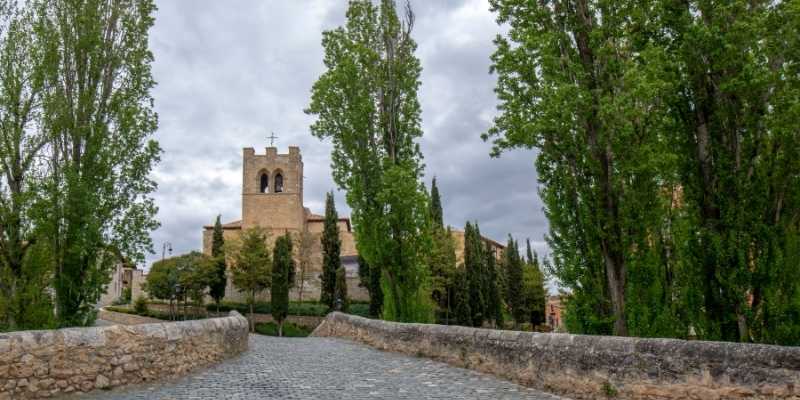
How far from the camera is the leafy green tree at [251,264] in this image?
45.9 m

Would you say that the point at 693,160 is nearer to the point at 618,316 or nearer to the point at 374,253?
the point at 618,316

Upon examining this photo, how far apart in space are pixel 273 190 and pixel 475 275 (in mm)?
25105

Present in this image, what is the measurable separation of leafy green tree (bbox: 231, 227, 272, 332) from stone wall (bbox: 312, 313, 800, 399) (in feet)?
124

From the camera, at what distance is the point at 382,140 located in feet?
53.6

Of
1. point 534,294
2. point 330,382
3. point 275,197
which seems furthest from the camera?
point 275,197

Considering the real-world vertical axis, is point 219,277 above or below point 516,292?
above

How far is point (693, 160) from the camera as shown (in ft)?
28.3

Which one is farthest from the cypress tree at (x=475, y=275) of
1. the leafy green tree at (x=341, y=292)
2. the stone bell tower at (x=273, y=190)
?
the stone bell tower at (x=273, y=190)

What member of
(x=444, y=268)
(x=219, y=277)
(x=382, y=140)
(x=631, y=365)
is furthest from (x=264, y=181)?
(x=631, y=365)

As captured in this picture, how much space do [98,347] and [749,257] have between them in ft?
26.4

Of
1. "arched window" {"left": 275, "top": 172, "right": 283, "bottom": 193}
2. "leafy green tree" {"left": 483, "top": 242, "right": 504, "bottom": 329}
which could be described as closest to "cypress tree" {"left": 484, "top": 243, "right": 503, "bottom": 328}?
"leafy green tree" {"left": 483, "top": 242, "right": 504, "bottom": 329}

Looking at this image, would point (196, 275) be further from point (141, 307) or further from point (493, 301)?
point (493, 301)

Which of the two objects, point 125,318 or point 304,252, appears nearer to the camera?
point 125,318

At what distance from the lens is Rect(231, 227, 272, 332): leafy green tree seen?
45919 millimetres
